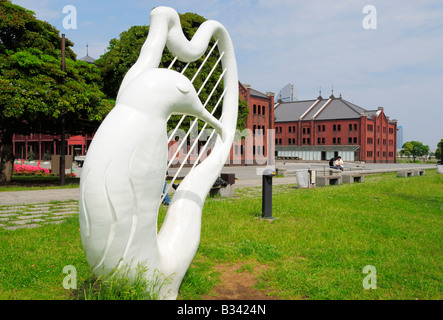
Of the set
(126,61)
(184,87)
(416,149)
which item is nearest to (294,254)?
(184,87)

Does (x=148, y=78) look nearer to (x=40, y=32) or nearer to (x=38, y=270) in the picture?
(x=38, y=270)

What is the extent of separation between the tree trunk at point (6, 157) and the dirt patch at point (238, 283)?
13231 mm

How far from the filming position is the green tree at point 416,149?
221ft

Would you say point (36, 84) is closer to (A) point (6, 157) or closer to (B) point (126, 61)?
(A) point (6, 157)

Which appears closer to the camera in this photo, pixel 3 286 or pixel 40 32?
pixel 3 286

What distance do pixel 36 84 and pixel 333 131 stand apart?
154 ft

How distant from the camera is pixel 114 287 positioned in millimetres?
2750

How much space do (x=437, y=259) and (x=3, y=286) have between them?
5409 millimetres

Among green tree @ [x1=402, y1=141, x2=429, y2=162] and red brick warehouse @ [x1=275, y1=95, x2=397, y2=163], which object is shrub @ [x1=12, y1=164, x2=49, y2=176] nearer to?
red brick warehouse @ [x1=275, y1=95, x2=397, y2=163]

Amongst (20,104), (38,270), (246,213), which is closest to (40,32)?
(20,104)

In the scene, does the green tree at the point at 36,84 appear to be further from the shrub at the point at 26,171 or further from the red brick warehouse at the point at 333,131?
the red brick warehouse at the point at 333,131

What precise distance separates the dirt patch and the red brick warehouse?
49.3m

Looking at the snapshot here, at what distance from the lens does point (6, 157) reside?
568 inches
